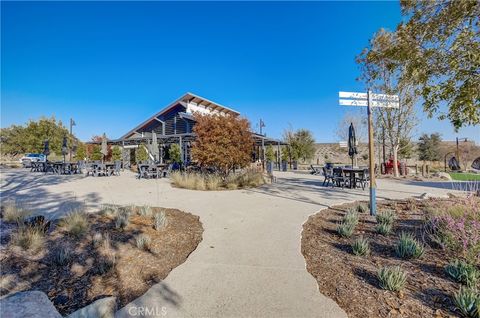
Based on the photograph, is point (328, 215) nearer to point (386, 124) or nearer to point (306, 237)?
point (306, 237)

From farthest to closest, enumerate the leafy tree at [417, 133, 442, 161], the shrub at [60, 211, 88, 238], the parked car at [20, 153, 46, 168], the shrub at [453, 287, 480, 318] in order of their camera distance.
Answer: the leafy tree at [417, 133, 442, 161] < the parked car at [20, 153, 46, 168] < the shrub at [60, 211, 88, 238] < the shrub at [453, 287, 480, 318]

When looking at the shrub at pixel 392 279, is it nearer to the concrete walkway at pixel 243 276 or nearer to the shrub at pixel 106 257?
the concrete walkway at pixel 243 276

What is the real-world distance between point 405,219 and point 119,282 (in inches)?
219

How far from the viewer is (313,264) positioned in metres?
3.39

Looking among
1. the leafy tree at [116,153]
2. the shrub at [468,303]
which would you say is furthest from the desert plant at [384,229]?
the leafy tree at [116,153]

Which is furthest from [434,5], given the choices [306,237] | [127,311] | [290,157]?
[290,157]

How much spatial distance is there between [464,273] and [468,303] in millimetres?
667

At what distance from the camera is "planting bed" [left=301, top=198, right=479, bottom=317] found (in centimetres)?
238

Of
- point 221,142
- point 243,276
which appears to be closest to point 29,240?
point 243,276

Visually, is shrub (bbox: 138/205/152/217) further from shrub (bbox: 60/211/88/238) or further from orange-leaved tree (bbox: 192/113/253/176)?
orange-leaved tree (bbox: 192/113/253/176)

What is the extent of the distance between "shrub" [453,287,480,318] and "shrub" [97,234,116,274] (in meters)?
3.84

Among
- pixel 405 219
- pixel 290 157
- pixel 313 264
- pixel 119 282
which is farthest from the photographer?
pixel 290 157

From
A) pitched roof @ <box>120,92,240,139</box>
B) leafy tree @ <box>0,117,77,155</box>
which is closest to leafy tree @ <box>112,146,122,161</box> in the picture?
pitched roof @ <box>120,92,240,139</box>

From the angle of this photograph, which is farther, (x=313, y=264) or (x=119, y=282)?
(x=313, y=264)
